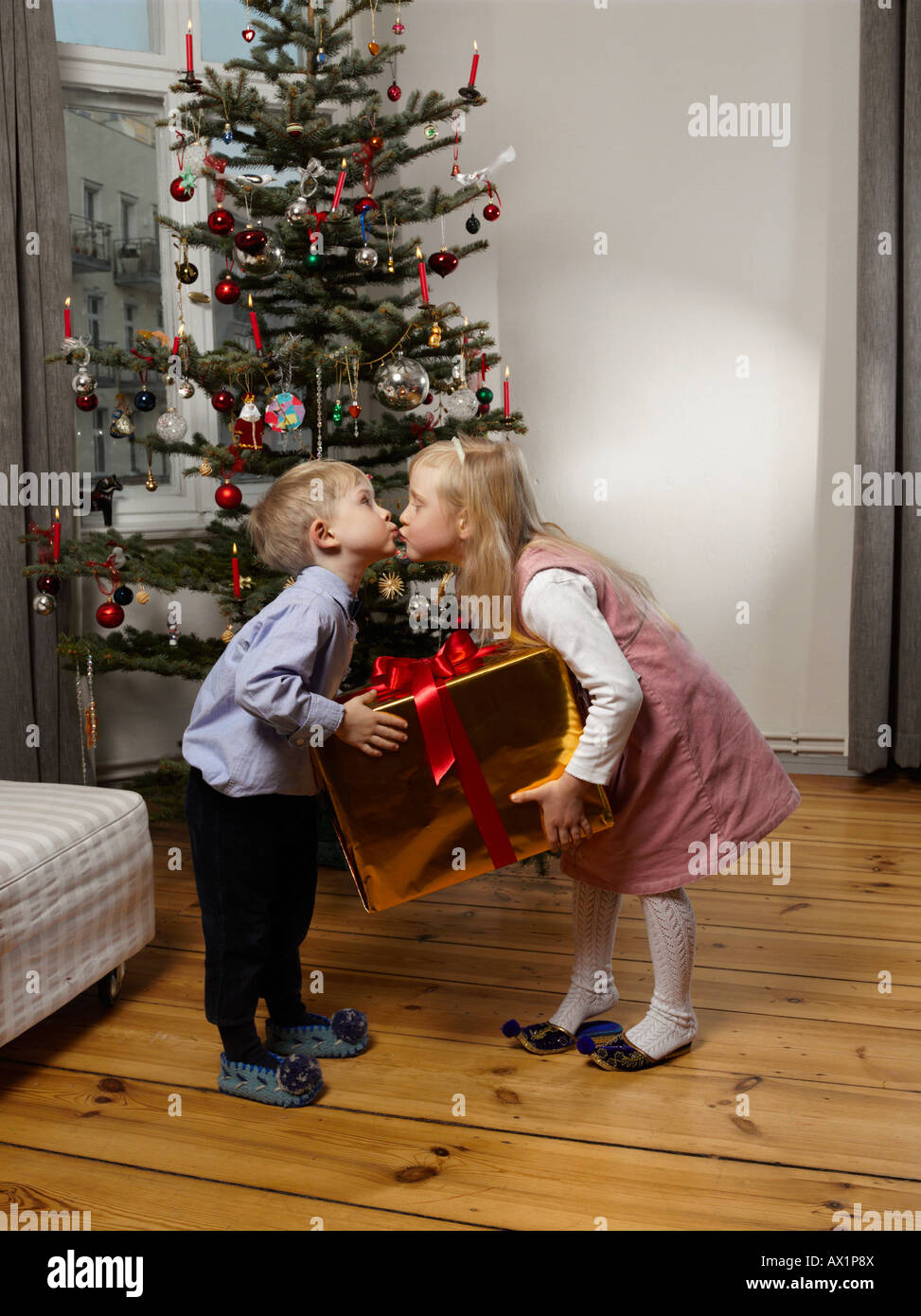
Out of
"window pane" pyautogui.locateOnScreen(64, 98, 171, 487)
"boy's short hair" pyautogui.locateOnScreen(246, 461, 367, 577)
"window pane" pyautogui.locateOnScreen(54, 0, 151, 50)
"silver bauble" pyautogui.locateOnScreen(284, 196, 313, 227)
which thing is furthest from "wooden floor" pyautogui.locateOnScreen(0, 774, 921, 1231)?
"window pane" pyautogui.locateOnScreen(54, 0, 151, 50)

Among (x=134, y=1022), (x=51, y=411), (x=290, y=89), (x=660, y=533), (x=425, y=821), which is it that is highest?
(x=290, y=89)

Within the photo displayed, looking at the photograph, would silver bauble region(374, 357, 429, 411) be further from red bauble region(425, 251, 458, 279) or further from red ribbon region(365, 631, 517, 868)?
red ribbon region(365, 631, 517, 868)

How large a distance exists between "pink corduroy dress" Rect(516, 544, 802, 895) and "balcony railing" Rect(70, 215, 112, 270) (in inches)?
86.9

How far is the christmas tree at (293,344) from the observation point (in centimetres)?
231

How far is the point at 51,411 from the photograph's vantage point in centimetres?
287

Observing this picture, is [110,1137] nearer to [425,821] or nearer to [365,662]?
[425,821]

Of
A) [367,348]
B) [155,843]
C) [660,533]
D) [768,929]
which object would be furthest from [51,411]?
[768,929]

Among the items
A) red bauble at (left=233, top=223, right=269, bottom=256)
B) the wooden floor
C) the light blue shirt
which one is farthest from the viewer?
red bauble at (left=233, top=223, right=269, bottom=256)

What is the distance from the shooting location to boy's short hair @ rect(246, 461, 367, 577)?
162 centimetres

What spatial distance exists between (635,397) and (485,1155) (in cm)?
258

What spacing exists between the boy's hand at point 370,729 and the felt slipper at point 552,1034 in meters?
0.58

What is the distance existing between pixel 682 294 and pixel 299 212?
1532mm
